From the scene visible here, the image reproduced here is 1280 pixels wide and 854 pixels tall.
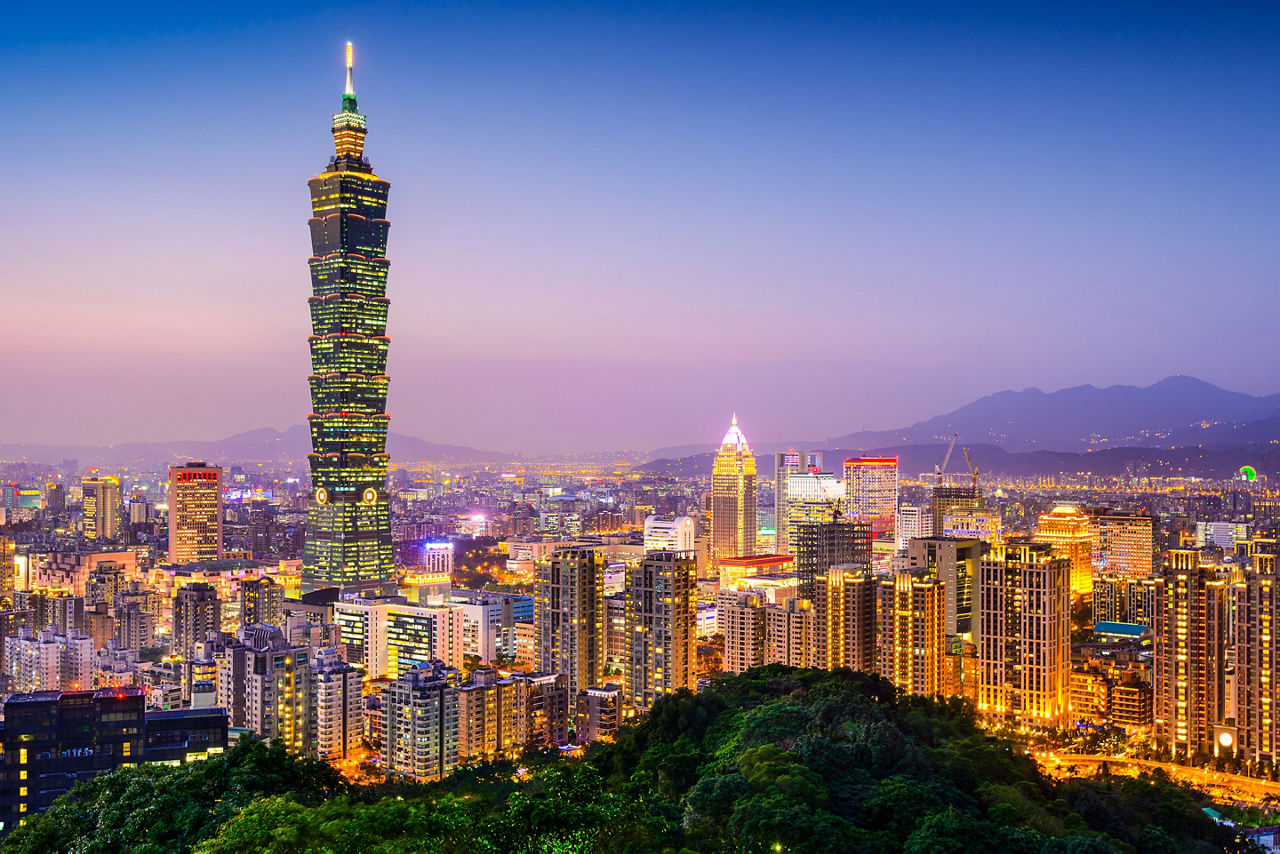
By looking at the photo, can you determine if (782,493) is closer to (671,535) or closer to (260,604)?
(671,535)

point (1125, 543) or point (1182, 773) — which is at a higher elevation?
point (1125, 543)

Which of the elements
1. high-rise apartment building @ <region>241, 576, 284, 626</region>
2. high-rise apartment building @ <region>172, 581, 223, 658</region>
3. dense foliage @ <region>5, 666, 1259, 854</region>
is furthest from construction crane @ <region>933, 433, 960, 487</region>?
dense foliage @ <region>5, 666, 1259, 854</region>

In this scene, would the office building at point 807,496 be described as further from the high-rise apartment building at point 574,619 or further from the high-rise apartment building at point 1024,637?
the high-rise apartment building at point 574,619

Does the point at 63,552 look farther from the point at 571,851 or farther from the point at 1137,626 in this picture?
the point at 571,851

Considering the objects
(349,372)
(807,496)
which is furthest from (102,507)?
(807,496)

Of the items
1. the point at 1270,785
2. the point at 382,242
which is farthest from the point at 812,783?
the point at 382,242

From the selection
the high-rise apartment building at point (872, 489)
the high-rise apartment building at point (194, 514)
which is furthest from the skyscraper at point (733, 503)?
the high-rise apartment building at point (194, 514)
